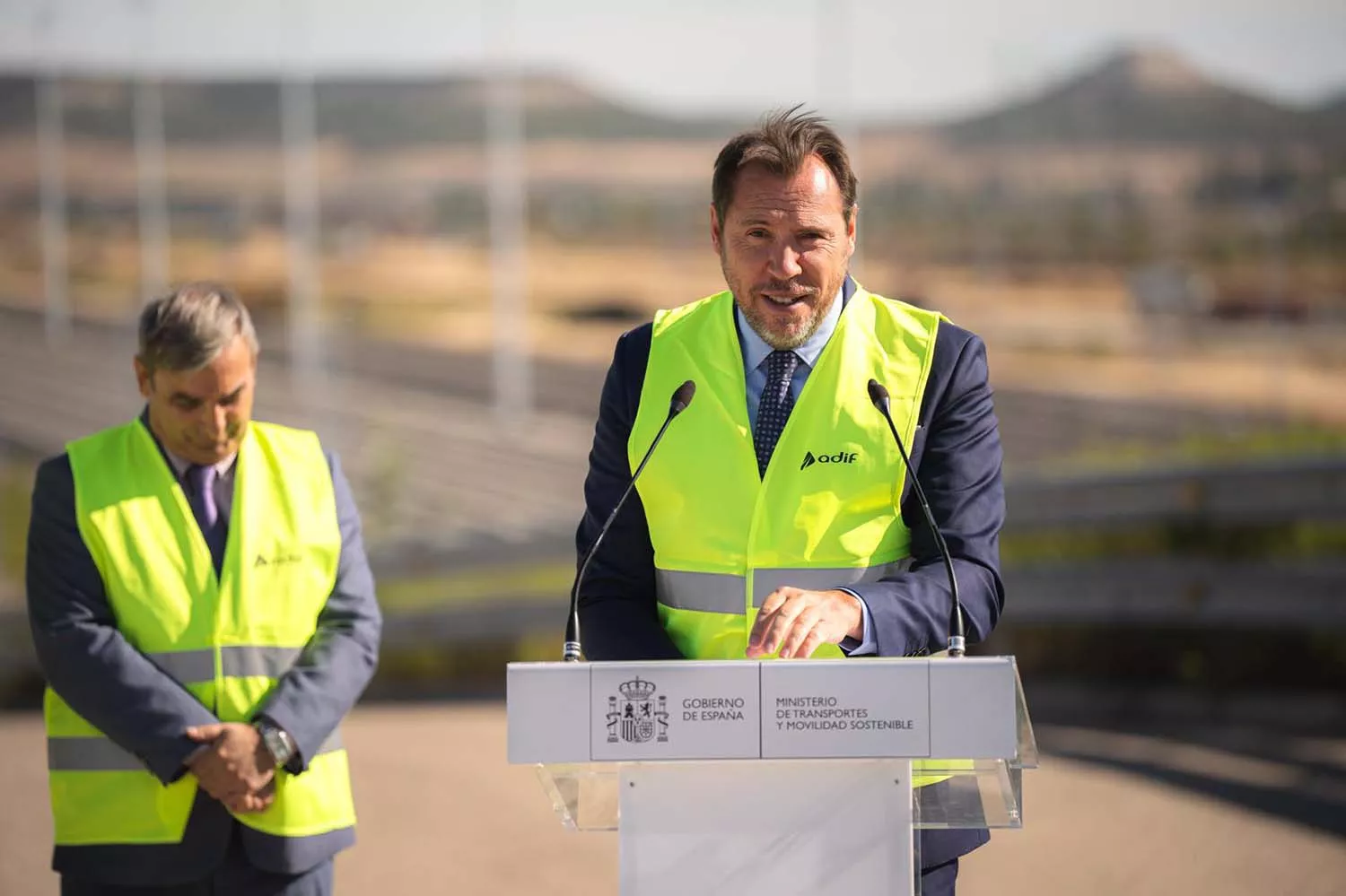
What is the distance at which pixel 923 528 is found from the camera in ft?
11.3

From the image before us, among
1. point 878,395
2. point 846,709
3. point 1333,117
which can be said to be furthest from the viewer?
point 1333,117

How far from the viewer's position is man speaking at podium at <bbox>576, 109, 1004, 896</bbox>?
133 inches

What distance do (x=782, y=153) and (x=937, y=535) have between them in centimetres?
75

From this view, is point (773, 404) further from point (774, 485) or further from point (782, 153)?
point (782, 153)

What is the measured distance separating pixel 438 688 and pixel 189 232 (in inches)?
1290

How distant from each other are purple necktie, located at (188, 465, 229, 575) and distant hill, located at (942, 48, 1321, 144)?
85.8 ft

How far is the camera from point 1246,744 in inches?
400

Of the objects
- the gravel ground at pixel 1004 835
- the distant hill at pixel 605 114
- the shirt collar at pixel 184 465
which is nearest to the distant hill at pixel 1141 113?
the distant hill at pixel 605 114

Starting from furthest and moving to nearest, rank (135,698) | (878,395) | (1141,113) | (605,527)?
(1141,113) → (135,698) → (878,395) → (605,527)

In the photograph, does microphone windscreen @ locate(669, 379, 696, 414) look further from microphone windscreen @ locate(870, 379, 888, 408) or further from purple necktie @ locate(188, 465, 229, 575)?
purple necktie @ locate(188, 465, 229, 575)

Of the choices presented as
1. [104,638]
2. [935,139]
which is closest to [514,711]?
[104,638]

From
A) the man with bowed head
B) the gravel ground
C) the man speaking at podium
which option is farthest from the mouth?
the gravel ground

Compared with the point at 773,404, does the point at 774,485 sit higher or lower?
lower

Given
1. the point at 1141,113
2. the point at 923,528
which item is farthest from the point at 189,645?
the point at 1141,113
